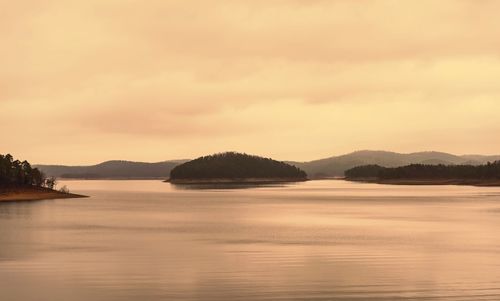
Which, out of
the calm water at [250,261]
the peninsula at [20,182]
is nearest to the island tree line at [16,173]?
the peninsula at [20,182]

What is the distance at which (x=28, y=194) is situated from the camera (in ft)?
554

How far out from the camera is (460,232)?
234ft

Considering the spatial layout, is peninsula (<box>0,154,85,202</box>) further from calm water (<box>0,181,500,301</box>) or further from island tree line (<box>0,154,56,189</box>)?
calm water (<box>0,181,500,301</box>)

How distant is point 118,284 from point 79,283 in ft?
7.43

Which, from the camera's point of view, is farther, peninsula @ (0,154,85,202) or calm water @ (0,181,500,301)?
peninsula @ (0,154,85,202)

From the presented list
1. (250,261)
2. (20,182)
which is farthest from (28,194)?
(250,261)

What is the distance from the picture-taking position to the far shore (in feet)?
528

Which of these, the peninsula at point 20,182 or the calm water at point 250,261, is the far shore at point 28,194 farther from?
the calm water at point 250,261

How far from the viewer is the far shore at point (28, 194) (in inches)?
6341


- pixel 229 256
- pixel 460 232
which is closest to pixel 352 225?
pixel 460 232

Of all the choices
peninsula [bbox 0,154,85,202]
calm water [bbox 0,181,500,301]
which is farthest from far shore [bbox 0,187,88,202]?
calm water [bbox 0,181,500,301]

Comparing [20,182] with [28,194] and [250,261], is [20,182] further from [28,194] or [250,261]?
[250,261]

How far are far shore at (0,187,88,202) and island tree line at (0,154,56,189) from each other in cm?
217

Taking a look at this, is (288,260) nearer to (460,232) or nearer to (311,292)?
(311,292)
